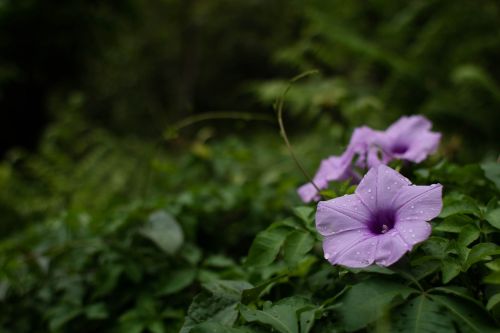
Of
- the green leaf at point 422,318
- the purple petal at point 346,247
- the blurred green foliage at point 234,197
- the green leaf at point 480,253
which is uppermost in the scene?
the purple petal at point 346,247

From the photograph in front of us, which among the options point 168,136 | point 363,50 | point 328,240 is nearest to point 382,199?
point 328,240

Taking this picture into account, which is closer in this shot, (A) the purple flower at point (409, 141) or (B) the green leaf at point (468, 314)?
(B) the green leaf at point (468, 314)

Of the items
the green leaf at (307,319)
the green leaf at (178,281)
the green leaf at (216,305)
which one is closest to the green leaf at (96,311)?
the green leaf at (178,281)

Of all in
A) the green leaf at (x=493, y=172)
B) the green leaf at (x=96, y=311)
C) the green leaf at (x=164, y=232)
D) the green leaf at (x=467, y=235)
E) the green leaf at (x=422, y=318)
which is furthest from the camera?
the green leaf at (x=164, y=232)

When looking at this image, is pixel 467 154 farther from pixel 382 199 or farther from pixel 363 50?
pixel 382 199

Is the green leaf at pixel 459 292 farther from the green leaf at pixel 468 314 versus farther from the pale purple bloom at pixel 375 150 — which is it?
the pale purple bloom at pixel 375 150

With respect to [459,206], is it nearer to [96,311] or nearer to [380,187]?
[380,187]

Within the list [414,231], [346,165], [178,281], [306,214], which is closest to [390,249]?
[414,231]
